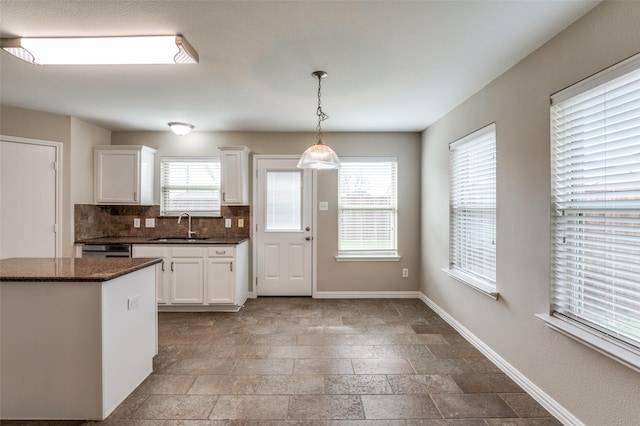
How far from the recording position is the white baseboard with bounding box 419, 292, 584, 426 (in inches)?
74.4

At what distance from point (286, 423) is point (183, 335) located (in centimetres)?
182

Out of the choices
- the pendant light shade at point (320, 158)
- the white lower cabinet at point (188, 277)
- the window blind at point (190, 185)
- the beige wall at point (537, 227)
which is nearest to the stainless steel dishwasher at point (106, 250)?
the white lower cabinet at point (188, 277)

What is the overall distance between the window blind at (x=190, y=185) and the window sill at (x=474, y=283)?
3309 mm

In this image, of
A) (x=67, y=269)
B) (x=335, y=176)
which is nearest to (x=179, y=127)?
(x=335, y=176)

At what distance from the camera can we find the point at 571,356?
6.09 feet

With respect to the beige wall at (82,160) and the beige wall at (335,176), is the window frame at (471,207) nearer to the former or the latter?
the beige wall at (335,176)

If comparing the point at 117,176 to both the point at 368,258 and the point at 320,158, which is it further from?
the point at 368,258

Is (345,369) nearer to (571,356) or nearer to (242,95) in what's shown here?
(571,356)

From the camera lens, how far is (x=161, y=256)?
385 centimetres

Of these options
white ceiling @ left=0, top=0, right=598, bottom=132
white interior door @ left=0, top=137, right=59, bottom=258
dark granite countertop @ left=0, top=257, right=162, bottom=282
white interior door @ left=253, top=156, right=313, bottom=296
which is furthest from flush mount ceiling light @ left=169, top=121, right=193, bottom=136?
dark granite countertop @ left=0, top=257, right=162, bottom=282

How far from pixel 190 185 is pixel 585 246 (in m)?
4.51

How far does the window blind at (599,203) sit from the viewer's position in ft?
5.14

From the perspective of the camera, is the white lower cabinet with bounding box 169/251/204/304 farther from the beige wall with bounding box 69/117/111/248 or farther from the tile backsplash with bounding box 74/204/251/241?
the beige wall with bounding box 69/117/111/248

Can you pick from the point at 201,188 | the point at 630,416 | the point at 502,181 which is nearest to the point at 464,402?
the point at 630,416
